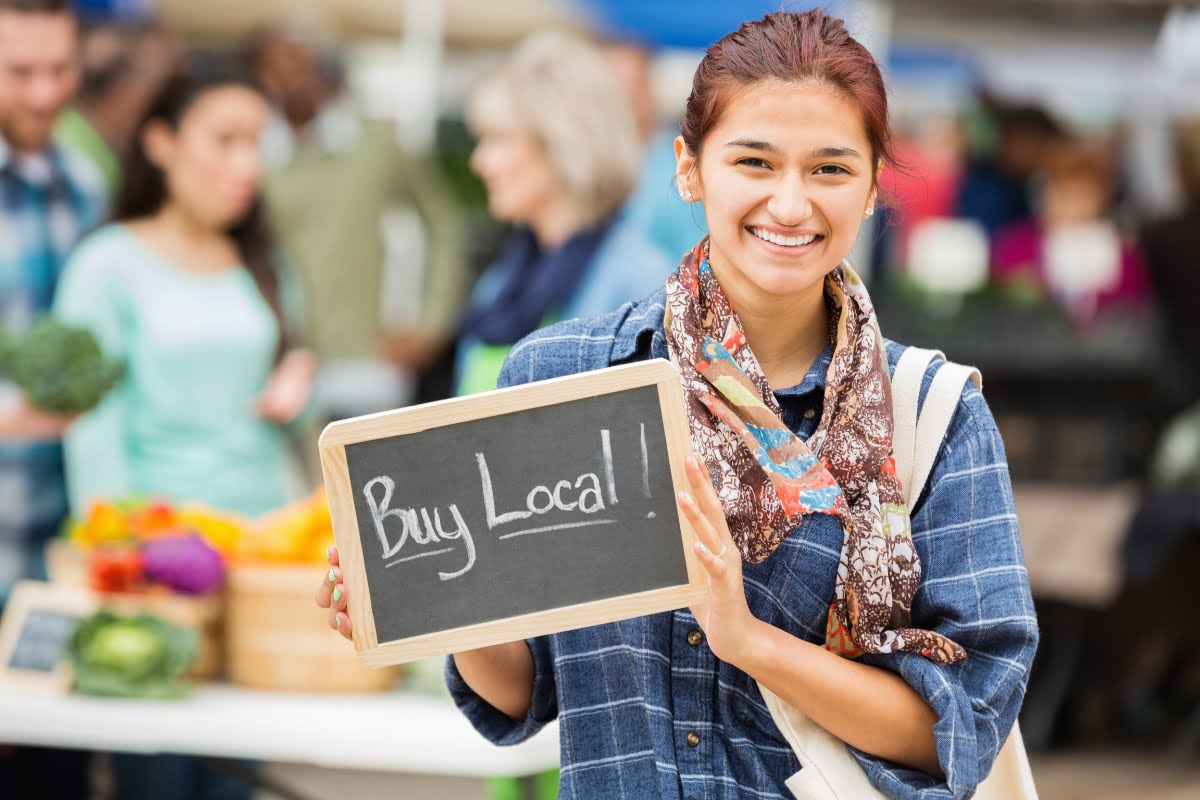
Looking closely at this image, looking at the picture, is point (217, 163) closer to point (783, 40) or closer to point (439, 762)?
point (439, 762)

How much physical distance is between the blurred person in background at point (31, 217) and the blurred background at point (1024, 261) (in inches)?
47.6

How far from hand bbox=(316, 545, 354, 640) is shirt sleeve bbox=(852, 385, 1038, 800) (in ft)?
1.79

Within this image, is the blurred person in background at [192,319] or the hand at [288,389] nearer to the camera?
the blurred person in background at [192,319]

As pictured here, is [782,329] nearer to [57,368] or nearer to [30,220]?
[57,368]

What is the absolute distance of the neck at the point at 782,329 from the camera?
67.4 inches

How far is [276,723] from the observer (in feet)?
9.29

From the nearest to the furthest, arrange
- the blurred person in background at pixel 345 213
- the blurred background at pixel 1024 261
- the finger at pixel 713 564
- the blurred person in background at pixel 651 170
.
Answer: the finger at pixel 713 564 < the blurred person in background at pixel 651 170 < the blurred background at pixel 1024 261 < the blurred person in background at pixel 345 213

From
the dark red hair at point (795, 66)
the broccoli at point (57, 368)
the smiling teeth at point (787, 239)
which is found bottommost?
the smiling teeth at point (787, 239)

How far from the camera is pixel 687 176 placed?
1738 mm

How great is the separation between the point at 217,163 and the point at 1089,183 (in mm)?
3504

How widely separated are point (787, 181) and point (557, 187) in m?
2.20

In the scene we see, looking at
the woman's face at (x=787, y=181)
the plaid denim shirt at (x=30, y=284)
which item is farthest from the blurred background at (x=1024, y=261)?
the woman's face at (x=787, y=181)

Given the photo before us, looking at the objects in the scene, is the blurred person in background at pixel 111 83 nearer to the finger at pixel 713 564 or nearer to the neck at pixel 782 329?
the neck at pixel 782 329

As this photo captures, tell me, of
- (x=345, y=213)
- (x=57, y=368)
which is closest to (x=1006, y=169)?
(x=345, y=213)
